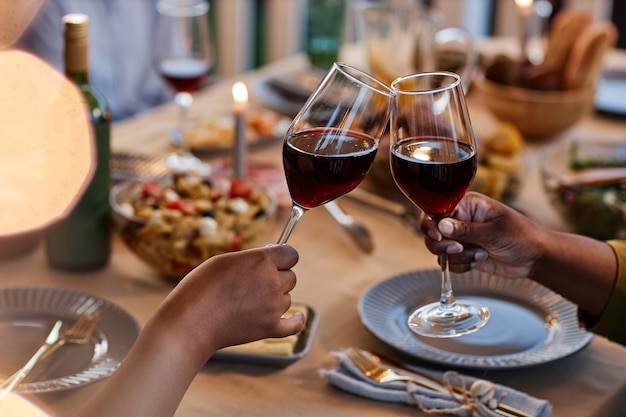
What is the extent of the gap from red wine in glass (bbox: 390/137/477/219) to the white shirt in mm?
1852

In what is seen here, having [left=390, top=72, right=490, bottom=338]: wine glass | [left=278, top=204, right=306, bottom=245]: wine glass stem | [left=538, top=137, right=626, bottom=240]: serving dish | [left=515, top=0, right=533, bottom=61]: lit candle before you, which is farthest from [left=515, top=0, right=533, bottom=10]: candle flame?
[left=278, top=204, right=306, bottom=245]: wine glass stem

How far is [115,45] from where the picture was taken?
9.32ft

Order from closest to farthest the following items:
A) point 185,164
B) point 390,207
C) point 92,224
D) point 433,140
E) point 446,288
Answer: point 433,140
point 446,288
point 92,224
point 390,207
point 185,164

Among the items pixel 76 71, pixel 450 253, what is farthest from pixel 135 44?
pixel 450 253

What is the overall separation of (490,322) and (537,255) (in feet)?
0.54

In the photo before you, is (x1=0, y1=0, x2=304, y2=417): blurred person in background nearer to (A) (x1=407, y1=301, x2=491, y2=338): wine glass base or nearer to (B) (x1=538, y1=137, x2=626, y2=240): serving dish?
(A) (x1=407, y1=301, x2=491, y2=338): wine glass base

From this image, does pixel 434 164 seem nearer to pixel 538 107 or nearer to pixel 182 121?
pixel 182 121

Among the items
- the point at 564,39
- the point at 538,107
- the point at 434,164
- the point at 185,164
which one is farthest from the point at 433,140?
the point at 564,39

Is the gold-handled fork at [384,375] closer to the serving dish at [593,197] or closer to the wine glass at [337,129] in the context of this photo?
A: the wine glass at [337,129]

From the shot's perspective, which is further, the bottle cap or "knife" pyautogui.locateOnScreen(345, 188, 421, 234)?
"knife" pyautogui.locateOnScreen(345, 188, 421, 234)

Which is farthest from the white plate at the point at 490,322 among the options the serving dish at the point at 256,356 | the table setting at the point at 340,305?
the serving dish at the point at 256,356

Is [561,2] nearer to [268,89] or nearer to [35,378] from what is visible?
[268,89]

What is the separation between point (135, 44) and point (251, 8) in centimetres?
127

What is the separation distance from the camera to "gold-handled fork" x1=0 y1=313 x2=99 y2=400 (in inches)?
40.1
